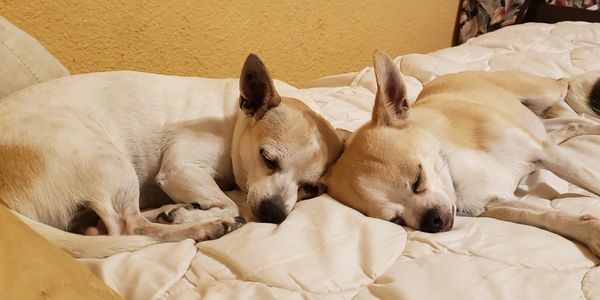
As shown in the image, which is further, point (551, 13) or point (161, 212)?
point (551, 13)

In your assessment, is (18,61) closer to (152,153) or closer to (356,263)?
(152,153)

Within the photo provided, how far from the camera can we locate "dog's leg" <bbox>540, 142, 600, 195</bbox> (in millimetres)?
1429

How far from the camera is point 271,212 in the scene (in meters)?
1.31

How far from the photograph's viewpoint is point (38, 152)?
126 cm

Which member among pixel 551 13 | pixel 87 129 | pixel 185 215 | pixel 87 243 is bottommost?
pixel 551 13

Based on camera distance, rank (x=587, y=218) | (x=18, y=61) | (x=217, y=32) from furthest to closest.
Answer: (x=217, y=32) < (x=18, y=61) < (x=587, y=218)

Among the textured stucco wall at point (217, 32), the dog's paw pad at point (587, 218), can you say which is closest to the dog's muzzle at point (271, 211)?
the dog's paw pad at point (587, 218)

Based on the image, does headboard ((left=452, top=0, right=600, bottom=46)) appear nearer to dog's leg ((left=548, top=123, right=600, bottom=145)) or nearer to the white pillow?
dog's leg ((left=548, top=123, right=600, bottom=145))

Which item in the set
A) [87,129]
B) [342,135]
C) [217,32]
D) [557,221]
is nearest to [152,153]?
[87,129]

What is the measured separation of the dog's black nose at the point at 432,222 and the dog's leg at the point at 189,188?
1.65 feet

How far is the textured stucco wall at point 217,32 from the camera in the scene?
1.92 meters

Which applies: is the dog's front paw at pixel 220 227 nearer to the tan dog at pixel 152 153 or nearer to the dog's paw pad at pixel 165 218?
the tan dog at pixel 152 153

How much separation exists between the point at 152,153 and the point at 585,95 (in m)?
1.71

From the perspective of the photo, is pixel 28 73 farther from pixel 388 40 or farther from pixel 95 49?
pixel 388 40
